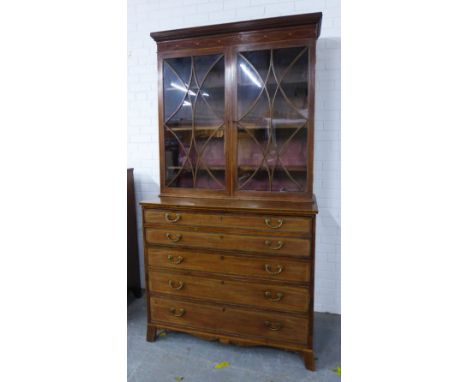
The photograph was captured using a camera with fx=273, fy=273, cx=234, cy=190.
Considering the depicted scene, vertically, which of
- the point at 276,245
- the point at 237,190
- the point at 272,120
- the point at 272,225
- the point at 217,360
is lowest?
the point at 217,360

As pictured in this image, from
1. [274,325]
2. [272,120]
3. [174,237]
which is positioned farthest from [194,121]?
[274,325]

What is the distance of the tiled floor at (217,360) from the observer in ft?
5.15

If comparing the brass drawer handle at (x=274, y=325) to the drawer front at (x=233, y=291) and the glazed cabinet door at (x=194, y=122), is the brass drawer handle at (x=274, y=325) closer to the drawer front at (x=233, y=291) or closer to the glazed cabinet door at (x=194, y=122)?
the drawer front at (x=233, y=291)

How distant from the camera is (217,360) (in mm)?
1689

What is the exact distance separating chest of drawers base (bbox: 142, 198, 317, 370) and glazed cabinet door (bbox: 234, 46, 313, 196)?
232 mm

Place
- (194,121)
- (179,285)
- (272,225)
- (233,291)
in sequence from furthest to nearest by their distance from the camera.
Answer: (194,121), (179,285), (233,291), (272,225)

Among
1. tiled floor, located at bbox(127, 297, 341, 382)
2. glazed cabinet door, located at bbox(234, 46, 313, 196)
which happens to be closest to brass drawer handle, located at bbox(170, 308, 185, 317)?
tiled floor, located at bbox(127, 297, 341, 382)

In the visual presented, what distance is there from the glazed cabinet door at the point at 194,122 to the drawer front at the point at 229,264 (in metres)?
0.44

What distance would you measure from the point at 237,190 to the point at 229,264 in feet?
1.55

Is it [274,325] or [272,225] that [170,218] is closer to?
[272,225]

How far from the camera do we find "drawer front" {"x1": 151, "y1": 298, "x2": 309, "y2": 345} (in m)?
1.59

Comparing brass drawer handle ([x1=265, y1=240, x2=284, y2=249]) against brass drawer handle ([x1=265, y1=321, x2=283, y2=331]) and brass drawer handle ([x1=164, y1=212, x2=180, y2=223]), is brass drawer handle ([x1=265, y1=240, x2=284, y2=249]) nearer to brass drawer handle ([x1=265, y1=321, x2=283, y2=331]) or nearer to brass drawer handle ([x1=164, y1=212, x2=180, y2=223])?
brass drawer handle ([x1=265, y1=321, x2=283, y2=331])
